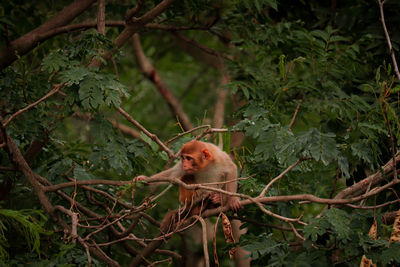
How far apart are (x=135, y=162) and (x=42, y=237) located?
52.1 inches

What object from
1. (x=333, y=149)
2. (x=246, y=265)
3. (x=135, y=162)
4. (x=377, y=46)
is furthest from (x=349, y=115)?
(x=246, y=265)

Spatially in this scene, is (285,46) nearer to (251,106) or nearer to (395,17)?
(395,17)

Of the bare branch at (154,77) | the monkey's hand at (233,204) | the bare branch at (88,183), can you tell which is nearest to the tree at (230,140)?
the bare branch at (88,183)

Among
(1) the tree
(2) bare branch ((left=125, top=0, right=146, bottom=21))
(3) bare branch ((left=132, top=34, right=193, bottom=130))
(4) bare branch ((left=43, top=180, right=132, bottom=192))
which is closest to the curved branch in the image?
(1) the tree

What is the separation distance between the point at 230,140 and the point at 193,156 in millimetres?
698

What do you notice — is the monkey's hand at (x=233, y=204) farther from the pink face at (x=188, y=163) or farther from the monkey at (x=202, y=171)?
the pink face at (x=188, y=163)

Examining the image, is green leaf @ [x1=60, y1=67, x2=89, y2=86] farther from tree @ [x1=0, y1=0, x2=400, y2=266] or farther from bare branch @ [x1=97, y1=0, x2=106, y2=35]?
bare branch @ [x1=97, y1=0, x2=106, y2=35]

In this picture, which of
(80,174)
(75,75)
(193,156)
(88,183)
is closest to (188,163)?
(193,156)

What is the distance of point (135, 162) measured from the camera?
4.76m

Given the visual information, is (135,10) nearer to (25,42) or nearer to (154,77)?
(25,42)

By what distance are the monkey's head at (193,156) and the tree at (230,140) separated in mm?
187

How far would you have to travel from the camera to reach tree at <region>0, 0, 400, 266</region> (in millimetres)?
3750

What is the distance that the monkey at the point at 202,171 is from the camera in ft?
15.8

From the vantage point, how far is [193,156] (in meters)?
4.93
